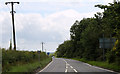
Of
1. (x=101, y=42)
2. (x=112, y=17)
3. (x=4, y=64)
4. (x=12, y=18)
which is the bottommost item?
(x=4, y=64)

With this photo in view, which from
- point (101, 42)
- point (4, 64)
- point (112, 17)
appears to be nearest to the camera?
point (4, 64)

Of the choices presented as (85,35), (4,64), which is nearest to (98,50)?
(85,35)

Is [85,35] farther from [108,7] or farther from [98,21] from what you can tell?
[108,7]

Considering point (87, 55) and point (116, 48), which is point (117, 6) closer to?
point (116, 48)

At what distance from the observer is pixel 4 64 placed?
1852cm

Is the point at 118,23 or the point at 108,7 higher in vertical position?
the point at 108,7

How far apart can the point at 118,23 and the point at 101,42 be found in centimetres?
1334

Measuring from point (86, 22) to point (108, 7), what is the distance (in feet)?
174

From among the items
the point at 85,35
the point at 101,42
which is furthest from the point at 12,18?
the point at 85,35

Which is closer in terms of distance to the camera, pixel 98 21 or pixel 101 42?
pixel 101 42

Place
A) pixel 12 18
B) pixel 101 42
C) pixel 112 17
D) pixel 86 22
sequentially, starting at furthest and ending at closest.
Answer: pixel 86 22 < pixel 12 18 < pixel 101 42 < pixel 112 17

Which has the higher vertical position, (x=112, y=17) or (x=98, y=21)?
(x=98, y=21)

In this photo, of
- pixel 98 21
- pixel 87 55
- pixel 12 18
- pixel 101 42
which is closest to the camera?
pixel 101 42

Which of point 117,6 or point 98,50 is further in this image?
point 98,50
